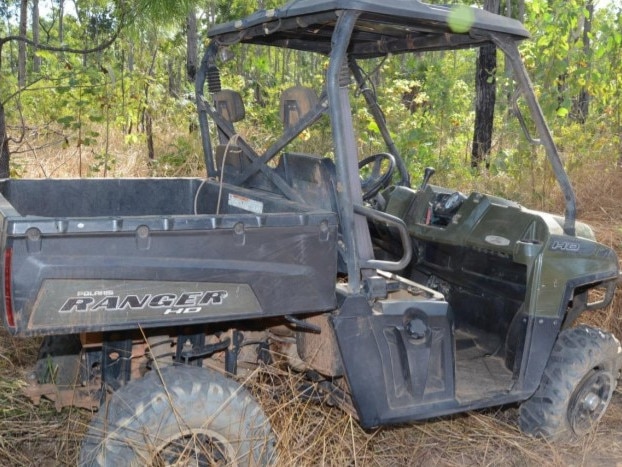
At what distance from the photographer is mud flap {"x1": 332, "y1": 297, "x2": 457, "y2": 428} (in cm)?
313

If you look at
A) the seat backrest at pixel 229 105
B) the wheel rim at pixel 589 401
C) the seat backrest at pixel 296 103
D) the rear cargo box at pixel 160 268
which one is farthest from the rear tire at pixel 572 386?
the seat backrest at pixel 229 105

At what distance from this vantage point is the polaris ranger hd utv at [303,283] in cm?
264

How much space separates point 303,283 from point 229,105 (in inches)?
Answer: 51.3

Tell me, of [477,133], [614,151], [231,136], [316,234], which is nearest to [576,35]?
[614,151]

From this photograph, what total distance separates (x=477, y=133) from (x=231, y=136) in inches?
299

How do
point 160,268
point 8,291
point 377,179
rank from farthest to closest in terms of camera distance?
point 377,179, point 160,268, point 8,291

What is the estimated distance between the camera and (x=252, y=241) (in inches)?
111

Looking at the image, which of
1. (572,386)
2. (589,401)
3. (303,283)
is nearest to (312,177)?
(303,283)

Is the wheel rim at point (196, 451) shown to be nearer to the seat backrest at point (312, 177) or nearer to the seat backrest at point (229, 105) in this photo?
the seat backrest at point (312, 177)

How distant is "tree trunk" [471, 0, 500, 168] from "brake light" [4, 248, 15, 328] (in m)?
8.42

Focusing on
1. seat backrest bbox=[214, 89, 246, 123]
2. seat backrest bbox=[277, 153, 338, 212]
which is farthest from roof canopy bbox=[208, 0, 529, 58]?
seat backrest bbox=[277, 153, 338, 212]

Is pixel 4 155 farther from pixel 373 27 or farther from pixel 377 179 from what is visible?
pixel 373 27

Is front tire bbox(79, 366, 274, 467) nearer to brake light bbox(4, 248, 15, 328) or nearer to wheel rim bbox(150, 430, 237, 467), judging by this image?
wheel rim bbox(150, 430, 237, 467)

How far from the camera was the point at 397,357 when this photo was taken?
3266 mm
